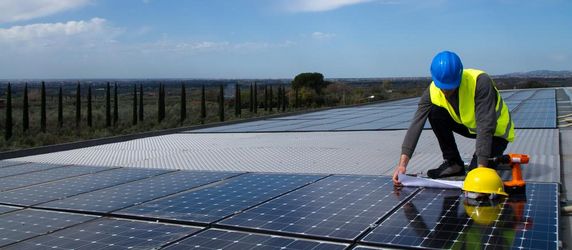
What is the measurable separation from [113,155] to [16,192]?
3.09m

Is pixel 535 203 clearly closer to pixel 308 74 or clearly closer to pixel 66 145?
pixel 66 145

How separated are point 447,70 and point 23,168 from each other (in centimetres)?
584

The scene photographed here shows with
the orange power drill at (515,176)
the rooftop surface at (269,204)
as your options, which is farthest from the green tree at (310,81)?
the orange power drill at (515,176)

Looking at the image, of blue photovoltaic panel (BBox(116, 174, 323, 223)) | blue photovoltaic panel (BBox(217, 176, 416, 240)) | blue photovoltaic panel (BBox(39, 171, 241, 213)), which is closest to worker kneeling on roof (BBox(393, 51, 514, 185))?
blue photovoltaic panel (BBox(217, 176, 416, 240))

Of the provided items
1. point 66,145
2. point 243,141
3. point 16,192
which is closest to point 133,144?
point 66,145

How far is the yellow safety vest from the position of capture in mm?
4598

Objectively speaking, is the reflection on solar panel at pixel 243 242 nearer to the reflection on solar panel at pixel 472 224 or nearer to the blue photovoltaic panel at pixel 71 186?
the reflection on solar panel at pixel 472 224

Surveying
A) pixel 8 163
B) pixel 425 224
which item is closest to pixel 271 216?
pixel 425 224

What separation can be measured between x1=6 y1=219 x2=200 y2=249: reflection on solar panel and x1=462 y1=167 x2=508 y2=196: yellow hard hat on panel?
2132mm

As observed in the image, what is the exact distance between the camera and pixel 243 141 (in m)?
9.96

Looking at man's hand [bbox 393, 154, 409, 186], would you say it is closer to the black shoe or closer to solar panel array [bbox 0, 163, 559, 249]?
solar panel array [bbox 0, 163, 559, 249]

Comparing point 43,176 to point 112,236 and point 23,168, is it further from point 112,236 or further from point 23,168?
point 112,236

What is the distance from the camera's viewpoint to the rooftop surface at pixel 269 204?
10.9 feet

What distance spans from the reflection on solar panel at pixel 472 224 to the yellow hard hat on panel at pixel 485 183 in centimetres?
11
